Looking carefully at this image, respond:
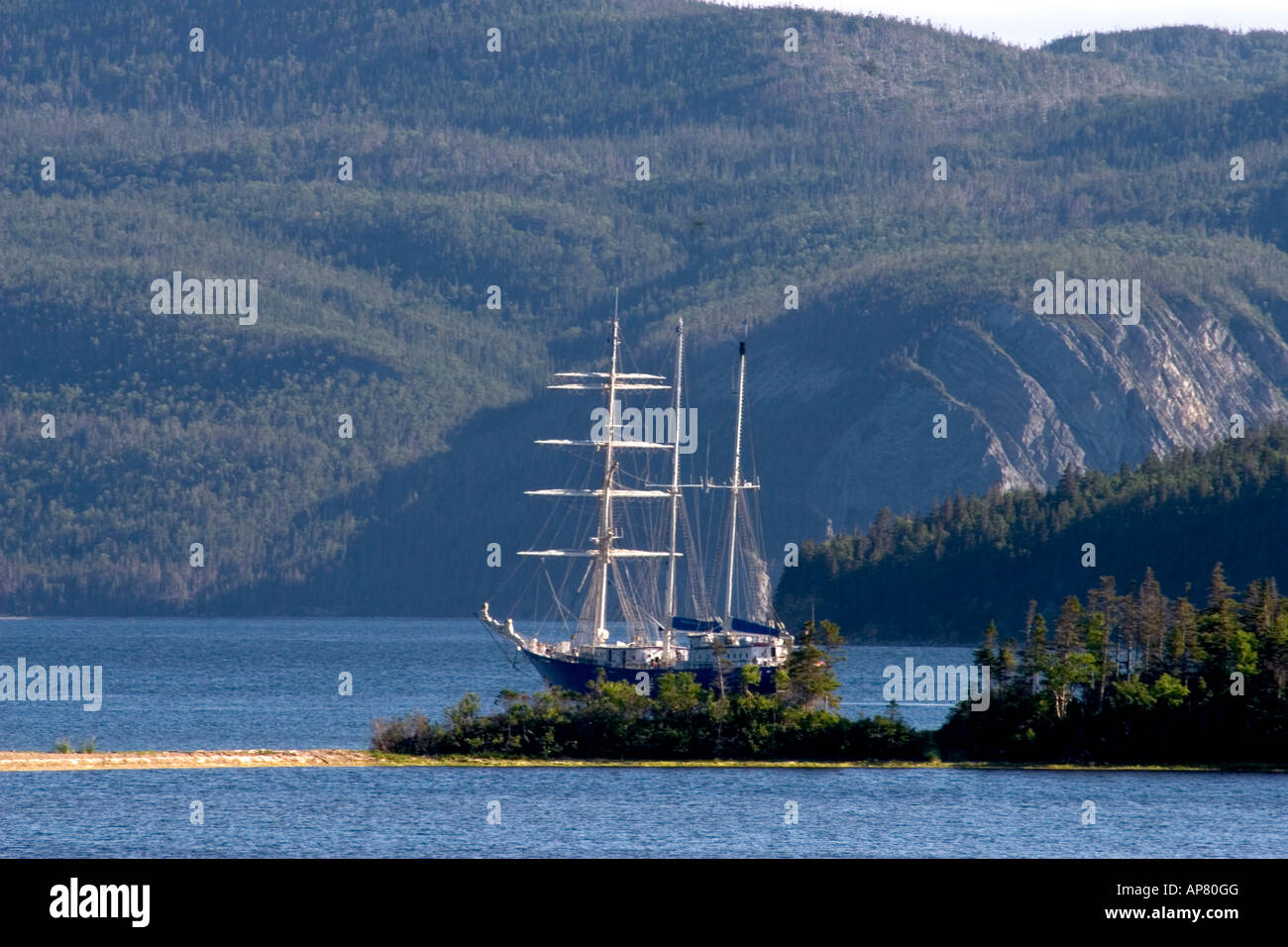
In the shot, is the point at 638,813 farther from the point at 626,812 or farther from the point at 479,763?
the point at 479,763

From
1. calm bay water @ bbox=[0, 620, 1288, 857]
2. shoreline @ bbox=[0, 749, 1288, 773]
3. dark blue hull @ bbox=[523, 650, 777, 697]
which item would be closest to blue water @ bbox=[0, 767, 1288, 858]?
calm bay water @ bbox=[0, 620, 1288, 857]

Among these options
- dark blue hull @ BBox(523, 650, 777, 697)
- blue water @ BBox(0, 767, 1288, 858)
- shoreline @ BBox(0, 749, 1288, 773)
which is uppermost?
dark blue hull @ BBox(523, 650, 777, 697)

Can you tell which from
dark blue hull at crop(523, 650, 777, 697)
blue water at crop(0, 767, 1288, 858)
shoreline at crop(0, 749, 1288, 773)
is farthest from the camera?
dark blue hull at crop(523, 650, 777, 697)

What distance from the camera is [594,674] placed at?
116 meters

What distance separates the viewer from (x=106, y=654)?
181 metres

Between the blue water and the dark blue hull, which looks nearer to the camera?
the blue water

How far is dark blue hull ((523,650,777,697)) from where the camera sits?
10706 cm

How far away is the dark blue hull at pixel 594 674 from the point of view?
10706 cm

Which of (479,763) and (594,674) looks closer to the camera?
(479,763)

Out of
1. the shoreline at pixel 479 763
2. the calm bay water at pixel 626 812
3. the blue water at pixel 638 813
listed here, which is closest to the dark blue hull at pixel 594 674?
the calm bay water at pixel 626 812

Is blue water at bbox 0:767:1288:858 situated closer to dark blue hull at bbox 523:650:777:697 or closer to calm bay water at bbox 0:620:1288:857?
calm bay water at bbox 0:620:1288:857

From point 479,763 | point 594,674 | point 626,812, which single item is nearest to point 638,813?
point 626,812
